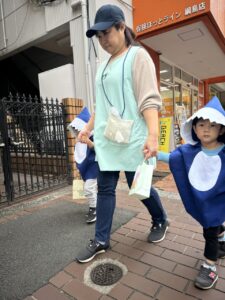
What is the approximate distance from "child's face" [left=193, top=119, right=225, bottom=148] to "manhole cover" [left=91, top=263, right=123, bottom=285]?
3.81ft

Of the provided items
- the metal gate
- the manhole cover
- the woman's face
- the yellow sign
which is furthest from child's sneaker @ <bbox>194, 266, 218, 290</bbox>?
the yellow sign

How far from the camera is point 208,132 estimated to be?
1.72m

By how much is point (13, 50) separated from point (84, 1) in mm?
3480

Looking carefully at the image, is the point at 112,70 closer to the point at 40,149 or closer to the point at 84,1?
the point at 40,149

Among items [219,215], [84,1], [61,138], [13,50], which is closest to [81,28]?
[84,1]

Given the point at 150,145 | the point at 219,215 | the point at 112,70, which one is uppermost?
the point at 112,70

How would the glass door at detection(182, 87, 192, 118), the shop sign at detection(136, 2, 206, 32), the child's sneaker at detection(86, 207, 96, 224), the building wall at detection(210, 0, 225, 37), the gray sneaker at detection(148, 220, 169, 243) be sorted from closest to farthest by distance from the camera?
the gray sneaker at detection(148, 220, 169, 243), the child's sneaker at detection(86, 207, 96, 224), the shop sign at detection(136, 2, 206, 32), the building wall at detection(210, 0, 225, 37), the glass door at detection(182, 87, 192, 118)

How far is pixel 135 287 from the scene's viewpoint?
1.76m

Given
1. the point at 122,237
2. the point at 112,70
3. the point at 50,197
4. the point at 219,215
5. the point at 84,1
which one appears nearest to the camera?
the point at 219,215

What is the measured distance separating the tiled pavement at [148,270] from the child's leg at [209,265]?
0.05 metres

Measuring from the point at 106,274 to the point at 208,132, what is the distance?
1.29 metres

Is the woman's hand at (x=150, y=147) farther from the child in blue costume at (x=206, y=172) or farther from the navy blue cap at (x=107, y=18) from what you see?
the navy blue cap at (x=107, y=18)

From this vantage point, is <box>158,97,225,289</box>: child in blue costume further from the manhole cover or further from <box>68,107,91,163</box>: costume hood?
<box>68,107,91,163</box>: costume hood

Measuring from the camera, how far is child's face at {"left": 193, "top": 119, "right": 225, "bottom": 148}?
1.72 meters
